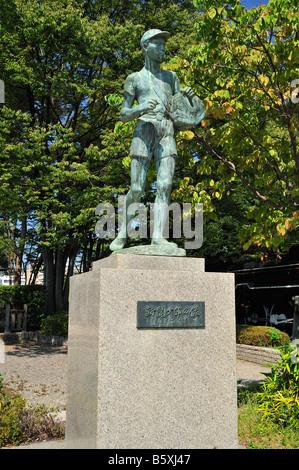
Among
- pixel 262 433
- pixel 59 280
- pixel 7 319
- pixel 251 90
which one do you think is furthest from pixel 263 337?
pixel 7 319

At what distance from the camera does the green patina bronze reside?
5.21m

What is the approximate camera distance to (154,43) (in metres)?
5.19

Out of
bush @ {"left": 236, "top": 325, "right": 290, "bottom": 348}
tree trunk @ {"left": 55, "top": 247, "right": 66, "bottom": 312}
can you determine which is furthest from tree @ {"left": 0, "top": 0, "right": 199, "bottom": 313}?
bush @ {"left": 236, "top": 325, "right": 290, "bottom": 348}

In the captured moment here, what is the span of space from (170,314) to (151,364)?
0.55 metres

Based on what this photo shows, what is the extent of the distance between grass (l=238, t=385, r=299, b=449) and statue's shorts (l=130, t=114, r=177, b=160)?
12.4 feet

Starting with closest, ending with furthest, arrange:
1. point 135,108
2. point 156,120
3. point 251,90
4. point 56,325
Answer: point 135,108 → point 156,120 → point 251,90 → point 56,325

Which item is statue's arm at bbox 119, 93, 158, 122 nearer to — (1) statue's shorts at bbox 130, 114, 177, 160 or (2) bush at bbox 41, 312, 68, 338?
(1) statue's shorts at bbox 130, 114, 177, 160

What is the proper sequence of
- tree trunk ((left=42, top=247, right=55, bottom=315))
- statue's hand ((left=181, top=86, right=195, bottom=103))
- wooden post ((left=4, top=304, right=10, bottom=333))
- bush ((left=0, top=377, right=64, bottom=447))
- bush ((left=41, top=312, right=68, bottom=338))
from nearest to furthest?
statue's hand ((left=181, top=86, right=195, bottom=103)) → bush ((left=0, top=377, right=64, bottom=447)) → bush ((left=41, top=312, right=68, bottom=338)) → wooden post ((left=4, top=304, right=10, bottom=333)) → tree trunk ((left=42, top=247, right=55, bottom=315))

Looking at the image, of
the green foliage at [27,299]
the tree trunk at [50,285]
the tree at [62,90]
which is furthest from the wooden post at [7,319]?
the tree at [62,90]

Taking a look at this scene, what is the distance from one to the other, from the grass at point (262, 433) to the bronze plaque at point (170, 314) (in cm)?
189

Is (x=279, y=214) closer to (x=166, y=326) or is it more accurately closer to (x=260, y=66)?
(x=260, y=66)

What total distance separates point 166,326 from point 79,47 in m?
13.9

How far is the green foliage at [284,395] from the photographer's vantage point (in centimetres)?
584

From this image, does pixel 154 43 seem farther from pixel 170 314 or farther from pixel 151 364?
pixel 151 364
